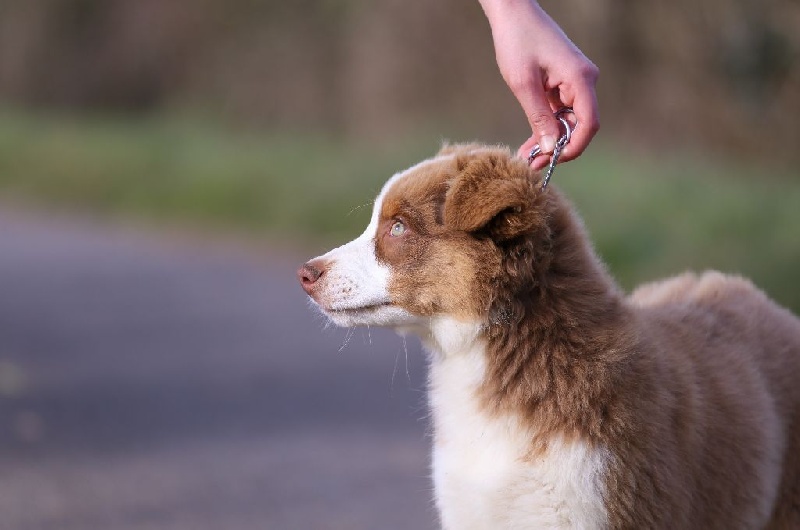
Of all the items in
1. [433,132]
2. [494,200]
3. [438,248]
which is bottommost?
[438,248]

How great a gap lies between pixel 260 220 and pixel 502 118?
425cm

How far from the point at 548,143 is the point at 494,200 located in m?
0.45

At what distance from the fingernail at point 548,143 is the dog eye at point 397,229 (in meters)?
0.55

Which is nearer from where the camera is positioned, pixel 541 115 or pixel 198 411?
pixel 541 115

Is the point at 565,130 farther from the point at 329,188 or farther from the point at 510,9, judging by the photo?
the point at 329,188

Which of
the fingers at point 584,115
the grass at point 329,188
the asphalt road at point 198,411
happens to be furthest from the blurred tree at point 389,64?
the fingers at point 584,115

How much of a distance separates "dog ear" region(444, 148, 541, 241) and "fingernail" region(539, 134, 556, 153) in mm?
203

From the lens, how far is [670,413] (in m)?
4.14

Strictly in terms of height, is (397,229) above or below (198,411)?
above

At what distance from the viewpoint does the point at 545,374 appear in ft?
13.6

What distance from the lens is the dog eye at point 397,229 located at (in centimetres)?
442

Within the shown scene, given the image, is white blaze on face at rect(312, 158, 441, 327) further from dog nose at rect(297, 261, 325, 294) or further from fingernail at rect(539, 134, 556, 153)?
fingernail at rect(539, 134, 556, 153)

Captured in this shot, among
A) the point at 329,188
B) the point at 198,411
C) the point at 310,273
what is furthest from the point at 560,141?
the point at 329,188

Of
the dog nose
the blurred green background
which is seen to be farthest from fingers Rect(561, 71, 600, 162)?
the blurred green background
